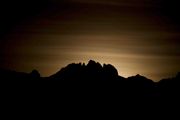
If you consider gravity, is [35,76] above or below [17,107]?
above

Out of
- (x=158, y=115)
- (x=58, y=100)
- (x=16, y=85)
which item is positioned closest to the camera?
(x=158, y=115)

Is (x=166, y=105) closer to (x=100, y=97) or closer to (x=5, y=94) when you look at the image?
(x=100, y=97)

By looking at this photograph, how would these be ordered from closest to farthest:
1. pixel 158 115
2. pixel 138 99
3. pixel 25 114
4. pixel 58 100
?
pixel 25 114 → pixel 158 115 → pixel 58 100 → pixel 138 99

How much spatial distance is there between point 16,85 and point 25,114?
51.4 m

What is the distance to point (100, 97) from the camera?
17450 centimetres

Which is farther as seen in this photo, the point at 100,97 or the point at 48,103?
the point at 100,97

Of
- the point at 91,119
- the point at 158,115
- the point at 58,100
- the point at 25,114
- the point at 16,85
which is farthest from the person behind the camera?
the point at 16,85

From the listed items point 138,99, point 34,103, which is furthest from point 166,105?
point 34,103

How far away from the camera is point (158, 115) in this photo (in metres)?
141

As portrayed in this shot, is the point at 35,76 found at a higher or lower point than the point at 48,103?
higher

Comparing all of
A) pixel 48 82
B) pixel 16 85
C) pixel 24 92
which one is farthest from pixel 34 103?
pixel 48 82

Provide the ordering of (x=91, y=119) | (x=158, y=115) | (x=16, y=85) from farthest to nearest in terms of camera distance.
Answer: (x=16, y=85) < (x=158, y=115) < (x=91, y=119)

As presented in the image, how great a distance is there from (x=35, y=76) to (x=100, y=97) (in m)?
31.9

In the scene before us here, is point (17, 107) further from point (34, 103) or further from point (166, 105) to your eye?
point (166, 105)
